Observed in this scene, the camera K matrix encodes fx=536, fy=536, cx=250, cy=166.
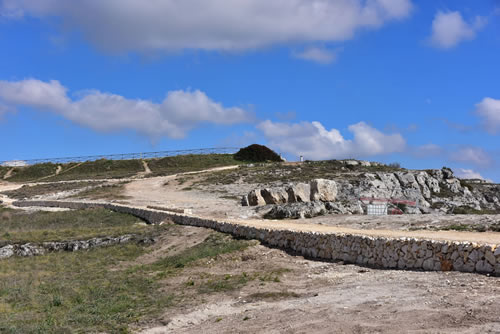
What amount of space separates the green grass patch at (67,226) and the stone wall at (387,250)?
1057 cm

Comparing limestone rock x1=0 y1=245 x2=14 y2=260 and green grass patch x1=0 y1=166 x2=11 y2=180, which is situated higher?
green grass patch x1=0 y1=166 x2=11 y2=180

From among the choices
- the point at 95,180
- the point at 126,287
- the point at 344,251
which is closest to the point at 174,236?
the point at 126,287

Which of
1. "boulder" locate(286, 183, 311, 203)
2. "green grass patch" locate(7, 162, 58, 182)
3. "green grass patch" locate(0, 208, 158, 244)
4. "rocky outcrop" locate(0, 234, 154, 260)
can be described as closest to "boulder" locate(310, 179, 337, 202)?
"boulder" locate(286, 183, 311, 203)

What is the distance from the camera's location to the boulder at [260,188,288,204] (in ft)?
121

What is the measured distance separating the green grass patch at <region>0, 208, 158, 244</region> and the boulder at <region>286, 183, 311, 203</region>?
1014 centimetres

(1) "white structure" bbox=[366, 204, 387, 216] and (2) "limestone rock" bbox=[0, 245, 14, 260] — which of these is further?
(1) "white structure" bbox=[366, 204, 387, 216]

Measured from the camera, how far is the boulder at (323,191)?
3628 cm

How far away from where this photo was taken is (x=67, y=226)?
125ft

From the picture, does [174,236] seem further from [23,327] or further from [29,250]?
[23,327]

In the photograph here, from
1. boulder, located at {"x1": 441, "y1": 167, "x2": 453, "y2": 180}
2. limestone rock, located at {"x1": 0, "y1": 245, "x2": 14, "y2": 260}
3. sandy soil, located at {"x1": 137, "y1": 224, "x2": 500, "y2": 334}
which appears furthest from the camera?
boulder, located at {"x1": 441, "y1": 167, "x2": 453, "y2": 180}

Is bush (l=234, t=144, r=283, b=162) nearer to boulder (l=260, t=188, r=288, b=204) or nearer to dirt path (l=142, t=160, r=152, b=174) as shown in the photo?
dirt path (l=142, t=160, r=152, b=174)

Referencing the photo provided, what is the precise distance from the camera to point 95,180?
240 ft

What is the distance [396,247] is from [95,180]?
6419cm

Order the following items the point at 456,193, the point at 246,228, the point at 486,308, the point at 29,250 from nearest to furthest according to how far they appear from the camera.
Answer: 1. the point at 486,308
2. the point at 246,228
3. the point at 29,250
4. the point at 456,193
